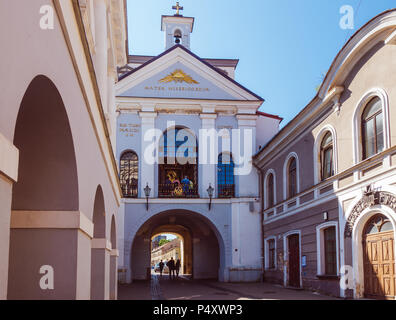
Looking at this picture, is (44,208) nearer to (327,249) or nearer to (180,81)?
(327,249)

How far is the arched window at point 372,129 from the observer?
14.5 m

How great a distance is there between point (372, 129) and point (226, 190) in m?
13.5

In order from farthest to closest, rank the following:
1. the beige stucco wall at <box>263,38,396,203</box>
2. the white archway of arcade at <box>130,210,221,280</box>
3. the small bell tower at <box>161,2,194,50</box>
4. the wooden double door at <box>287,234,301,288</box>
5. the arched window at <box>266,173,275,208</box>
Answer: the small bell tower at <box>161,2,194,50</box>
the white archway of arcade at <box>130,210,221,280</box>
the arched window at <box>266,173,275,208</box>
the wooden double door at <box>287,234,301,288</box>
the beige stucco wall at <box>263,38,396,203</box>

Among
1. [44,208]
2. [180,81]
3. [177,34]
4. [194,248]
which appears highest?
[177,34]

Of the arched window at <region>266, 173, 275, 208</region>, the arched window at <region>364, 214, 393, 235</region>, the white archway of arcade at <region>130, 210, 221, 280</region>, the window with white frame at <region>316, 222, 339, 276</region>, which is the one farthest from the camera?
the white archway of arcade at <region>130, 210, 221, 280</region>

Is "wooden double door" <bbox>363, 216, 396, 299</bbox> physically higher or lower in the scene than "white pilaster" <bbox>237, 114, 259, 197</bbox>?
lower

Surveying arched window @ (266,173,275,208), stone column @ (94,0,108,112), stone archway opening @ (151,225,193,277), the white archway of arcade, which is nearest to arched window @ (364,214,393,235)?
stone column @ (94,0,108,112)

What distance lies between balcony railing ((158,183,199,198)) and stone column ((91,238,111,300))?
16.0 meters

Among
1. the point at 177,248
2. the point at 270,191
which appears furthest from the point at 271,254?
the point at 177,248

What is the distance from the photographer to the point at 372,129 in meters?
15.0

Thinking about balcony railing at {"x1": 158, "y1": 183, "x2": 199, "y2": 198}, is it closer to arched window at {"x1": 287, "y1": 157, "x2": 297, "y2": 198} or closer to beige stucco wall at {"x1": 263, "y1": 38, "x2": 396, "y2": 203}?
arched window at {"x1": 287, "y1": 157, "x2": 297, "y2": 198}

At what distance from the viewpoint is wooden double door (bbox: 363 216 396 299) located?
13.7 metres

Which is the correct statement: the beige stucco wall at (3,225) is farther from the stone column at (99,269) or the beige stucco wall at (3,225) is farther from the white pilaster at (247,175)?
the white pilaster at (247,175)
